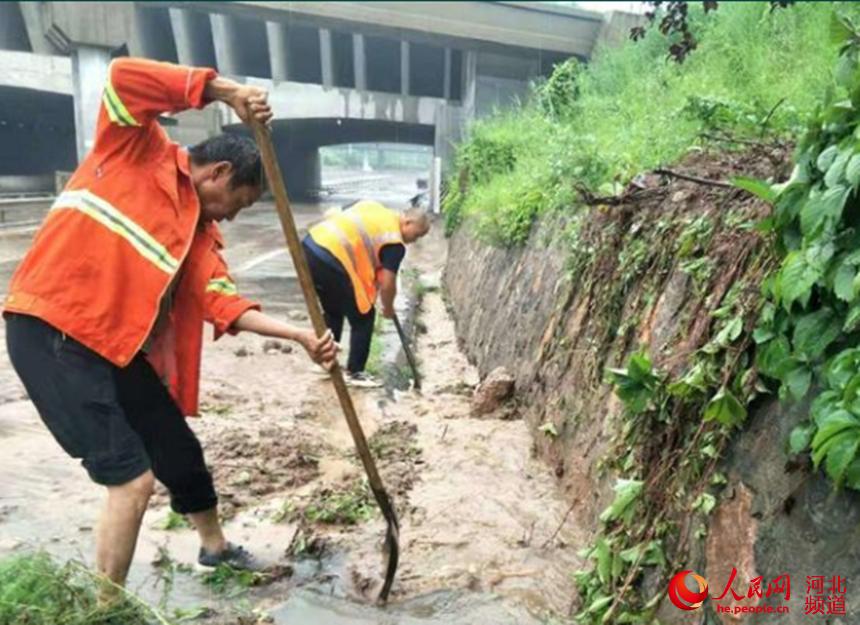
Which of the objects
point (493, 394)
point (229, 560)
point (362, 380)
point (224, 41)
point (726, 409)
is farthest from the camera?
point (224, 41)

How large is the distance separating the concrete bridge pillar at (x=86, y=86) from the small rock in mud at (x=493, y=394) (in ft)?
41.5

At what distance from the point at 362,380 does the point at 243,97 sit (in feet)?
13.1

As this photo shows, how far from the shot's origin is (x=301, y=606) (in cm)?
293

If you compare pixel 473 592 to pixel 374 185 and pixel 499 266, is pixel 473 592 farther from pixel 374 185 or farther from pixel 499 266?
pixel 374 185

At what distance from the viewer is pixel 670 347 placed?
2977 millimetres

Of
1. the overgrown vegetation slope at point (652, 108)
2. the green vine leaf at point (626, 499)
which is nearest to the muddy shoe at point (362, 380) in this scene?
the overgrown vegetation slope at point (652, 108)

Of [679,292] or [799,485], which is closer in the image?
[799,485]

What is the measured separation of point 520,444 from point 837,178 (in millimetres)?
3031

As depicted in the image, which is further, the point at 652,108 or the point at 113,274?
the point at 652,108

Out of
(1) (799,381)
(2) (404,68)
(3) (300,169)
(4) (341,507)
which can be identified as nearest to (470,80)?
(2) (404,68)

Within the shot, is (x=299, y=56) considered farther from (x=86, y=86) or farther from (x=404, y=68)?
(x=86, y=86)

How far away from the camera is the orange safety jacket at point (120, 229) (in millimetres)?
2447

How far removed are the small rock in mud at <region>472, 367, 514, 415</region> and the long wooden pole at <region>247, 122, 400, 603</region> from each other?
6.99ft

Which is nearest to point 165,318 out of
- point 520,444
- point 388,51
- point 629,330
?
point 629,330
